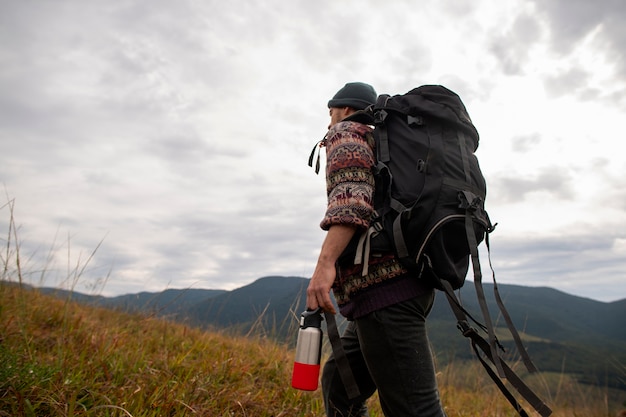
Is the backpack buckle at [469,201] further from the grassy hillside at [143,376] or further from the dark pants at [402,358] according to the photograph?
the grassy hillside at [143,376]

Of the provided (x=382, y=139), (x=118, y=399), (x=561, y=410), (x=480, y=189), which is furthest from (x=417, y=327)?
(x=561, y=410)

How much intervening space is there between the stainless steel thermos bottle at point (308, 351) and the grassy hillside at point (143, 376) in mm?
976

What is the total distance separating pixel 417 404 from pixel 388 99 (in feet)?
4.75

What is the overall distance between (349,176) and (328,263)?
42 cm

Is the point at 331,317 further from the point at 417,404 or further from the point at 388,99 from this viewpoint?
the point at 388,99

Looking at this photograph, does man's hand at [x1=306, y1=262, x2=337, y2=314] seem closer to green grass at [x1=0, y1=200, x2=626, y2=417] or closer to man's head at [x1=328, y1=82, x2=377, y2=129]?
man's head at [x1=328, y1=82, x2=377, y2=129]

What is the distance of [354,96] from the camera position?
2.42m

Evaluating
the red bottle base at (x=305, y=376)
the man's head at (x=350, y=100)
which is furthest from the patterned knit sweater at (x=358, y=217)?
the man's head at (x=350, y=100)

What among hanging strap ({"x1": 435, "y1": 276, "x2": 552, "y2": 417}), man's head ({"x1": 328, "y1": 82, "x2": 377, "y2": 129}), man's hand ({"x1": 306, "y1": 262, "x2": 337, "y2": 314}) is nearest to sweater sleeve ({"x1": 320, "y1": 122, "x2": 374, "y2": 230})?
man's hand ({"x1": 306, "y1": 262, "x2": 337, "y2": 314})

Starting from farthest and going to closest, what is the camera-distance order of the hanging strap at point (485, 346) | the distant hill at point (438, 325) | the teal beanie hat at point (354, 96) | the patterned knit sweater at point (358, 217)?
the distant hill at point (438, 325) → the teal beanie hat at point (354, 96) → the patterned knit sweater at point (358, 217) → the hanging strap at point (485, 346)

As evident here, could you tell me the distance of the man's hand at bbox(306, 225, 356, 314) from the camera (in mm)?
1832

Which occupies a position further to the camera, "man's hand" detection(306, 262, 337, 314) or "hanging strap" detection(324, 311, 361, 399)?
"hanging strap" detection(324, 311, 361, 399)

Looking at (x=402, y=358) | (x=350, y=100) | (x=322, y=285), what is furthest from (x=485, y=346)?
(x=350, y=100)

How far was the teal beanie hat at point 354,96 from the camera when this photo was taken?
2.40 m
